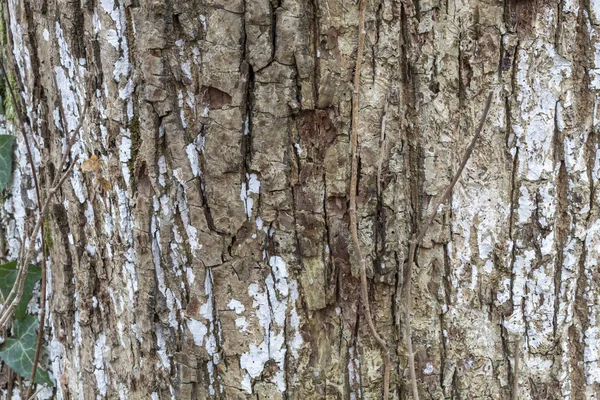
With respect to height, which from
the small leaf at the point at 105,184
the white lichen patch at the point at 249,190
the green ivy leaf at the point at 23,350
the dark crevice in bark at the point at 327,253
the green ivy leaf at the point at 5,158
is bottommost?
the green ivy leaf at the point at 23,350

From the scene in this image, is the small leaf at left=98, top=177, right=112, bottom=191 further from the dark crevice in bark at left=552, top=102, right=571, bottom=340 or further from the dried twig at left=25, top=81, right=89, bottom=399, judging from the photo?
the dark crevice in bark at left=552, top=102, right=571, bottom=340

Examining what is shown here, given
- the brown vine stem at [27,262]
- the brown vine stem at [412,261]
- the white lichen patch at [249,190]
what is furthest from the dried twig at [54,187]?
the brown vine stem at [412,261]

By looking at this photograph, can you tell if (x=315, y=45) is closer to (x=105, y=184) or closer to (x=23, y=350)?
(x=105, y=184)

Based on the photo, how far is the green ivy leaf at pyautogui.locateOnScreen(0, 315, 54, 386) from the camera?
184 centimetres

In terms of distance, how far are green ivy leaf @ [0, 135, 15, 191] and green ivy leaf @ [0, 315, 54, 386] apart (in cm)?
48

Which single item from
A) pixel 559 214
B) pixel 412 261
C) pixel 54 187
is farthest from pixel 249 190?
pixel 559 214

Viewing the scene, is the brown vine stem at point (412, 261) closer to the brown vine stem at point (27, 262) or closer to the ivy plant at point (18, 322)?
the brown vine stem at point (27, 262)

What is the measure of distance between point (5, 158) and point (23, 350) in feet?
2.14

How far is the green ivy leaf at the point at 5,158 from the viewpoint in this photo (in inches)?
72.8

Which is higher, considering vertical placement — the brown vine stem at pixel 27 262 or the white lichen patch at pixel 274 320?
the brown vine stem at pixel 27 262

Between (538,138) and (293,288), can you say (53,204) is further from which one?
(538,138)

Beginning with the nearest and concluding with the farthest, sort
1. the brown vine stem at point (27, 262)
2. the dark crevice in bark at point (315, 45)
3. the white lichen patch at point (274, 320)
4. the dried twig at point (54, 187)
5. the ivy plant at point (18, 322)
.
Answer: the dark crevice in bark at point (315, 45)
the white lichen patch at point (274, 320)
the dried twig at point (54, 187)
the brown vine stem at point (27, 262)
the ivy plant at point (18, 322)

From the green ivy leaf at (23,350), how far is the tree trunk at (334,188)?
0.56 metres

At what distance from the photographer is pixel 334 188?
132 cm
